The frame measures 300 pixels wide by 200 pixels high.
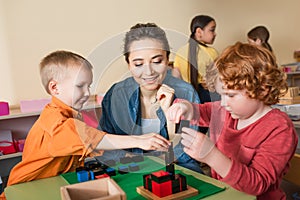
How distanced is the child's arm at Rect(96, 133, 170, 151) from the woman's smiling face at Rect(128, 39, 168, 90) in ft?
0.26

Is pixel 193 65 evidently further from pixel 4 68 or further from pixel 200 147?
pixel 4 68

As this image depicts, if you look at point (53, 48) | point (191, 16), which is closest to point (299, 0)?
point (191, 16)

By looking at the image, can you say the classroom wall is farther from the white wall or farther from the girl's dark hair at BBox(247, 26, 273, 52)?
the girl's dark hair at BBox(247, 26, 273, 52)

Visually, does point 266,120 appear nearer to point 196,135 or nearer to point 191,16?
point 196,135

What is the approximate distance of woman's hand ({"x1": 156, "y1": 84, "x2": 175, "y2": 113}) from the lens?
510mm

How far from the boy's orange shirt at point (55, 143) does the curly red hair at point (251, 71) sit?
28cm

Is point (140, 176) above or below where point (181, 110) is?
below

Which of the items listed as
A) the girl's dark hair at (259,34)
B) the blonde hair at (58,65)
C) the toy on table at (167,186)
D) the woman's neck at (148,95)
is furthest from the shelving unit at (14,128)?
the girl's dark hair at (259,34)

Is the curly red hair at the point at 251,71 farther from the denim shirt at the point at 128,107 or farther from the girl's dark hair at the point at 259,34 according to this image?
the girl's dark hair at the point at 259,34

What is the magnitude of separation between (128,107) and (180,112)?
85mm

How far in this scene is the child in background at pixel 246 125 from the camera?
0.53 metres

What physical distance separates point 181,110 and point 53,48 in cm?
159

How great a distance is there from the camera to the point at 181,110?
50 cm

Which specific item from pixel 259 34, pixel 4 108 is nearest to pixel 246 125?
pixel 4 108
